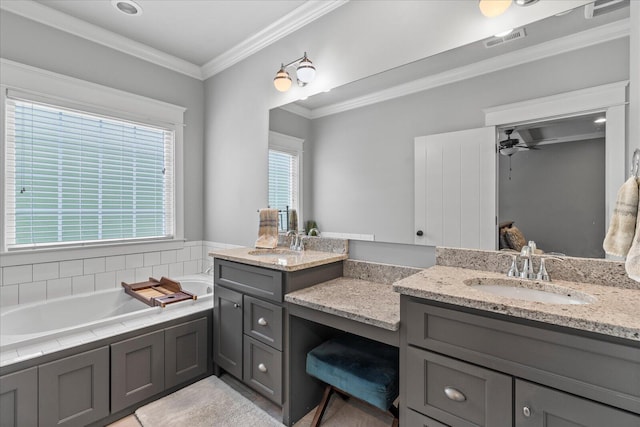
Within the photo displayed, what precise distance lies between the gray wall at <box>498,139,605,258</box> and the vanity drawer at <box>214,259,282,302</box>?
1.27m

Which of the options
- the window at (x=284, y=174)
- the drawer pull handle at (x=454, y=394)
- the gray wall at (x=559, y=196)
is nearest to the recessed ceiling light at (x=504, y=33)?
the gray wall at (x=559, y=196)

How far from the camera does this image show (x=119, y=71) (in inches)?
105

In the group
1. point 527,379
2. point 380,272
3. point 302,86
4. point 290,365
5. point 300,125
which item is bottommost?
point 290,365

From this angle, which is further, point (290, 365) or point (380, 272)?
point (380, 272)

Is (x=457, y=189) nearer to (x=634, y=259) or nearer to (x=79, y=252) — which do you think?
(x=634, y=259)

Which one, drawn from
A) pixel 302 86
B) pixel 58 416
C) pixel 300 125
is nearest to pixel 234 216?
pixel 300 125

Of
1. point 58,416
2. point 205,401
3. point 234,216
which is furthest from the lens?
point 234,216

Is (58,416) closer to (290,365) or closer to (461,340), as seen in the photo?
(290,365)

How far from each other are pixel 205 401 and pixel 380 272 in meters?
1.45

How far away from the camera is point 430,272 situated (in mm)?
1507

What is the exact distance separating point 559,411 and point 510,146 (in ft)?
3.50

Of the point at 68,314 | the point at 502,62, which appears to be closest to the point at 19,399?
the point at 68,314

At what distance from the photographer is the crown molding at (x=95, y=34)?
2.18 m

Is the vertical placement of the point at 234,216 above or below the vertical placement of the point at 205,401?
above
